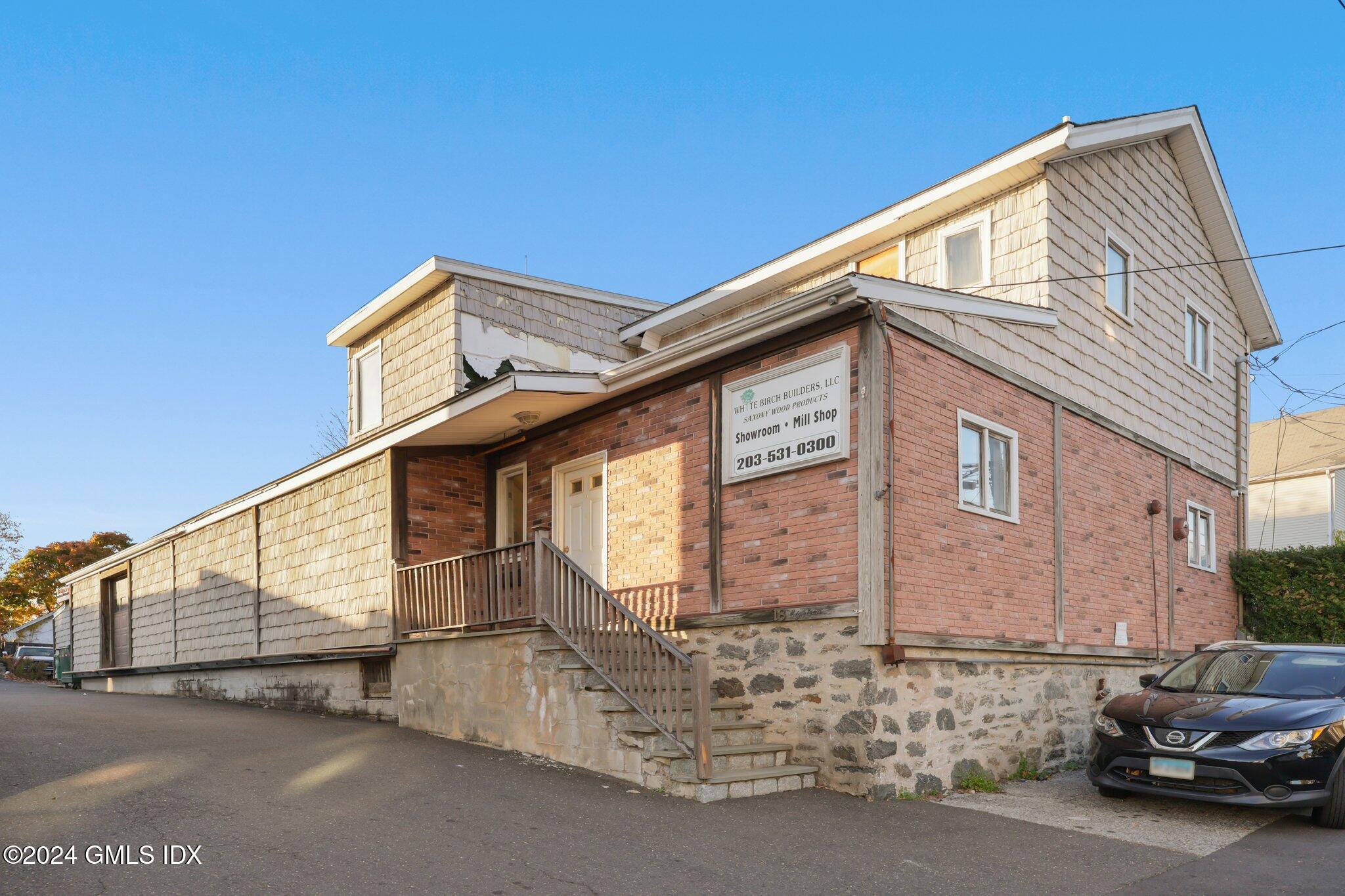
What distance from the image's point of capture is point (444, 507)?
13828mm

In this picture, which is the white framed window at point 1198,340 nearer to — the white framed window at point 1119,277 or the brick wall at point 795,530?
the white framed window at point 1119,277

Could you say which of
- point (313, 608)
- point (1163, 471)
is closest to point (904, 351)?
point (1163, 471)

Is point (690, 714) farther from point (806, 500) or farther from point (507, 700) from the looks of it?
point (806, 500)

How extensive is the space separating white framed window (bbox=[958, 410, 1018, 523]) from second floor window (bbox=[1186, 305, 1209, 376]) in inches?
261

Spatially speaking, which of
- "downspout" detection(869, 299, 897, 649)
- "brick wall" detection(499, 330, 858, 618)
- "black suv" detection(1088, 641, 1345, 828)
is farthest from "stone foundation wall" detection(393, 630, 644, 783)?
"black suv" detection(1088, 641, 1345, 828)

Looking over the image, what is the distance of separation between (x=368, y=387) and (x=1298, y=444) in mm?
24071

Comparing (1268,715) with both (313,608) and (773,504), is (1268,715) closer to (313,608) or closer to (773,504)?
(773,504)

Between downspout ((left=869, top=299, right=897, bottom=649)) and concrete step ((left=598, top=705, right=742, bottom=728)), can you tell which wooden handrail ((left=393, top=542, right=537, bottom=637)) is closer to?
concrete step ((left=598, top=705, right=742, bottom=728))

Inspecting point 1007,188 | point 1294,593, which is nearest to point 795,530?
point 1007,188

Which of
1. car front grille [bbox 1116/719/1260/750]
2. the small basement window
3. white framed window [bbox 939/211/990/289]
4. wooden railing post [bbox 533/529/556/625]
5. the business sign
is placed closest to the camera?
car front grille [bbox 1116/719/1260/750]

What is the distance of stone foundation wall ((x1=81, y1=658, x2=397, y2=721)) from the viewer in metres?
13.7

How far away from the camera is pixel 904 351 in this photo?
9.59 meters

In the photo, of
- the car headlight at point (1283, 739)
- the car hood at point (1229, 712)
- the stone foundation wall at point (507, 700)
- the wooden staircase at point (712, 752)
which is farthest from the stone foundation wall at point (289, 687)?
the car headlight at point (1283, 739)

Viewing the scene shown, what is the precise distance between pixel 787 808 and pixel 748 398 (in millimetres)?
3933
